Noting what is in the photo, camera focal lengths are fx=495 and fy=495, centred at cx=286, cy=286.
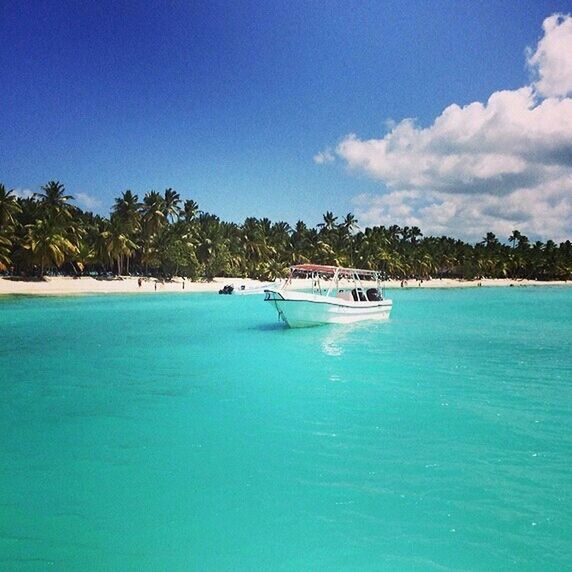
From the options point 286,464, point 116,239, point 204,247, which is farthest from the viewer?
point 204,247

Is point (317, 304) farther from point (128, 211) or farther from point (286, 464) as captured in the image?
point (128, 211)

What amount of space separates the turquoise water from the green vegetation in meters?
55.1

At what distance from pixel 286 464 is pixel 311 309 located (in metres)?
20.9

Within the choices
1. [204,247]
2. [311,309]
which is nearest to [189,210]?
[204,247]

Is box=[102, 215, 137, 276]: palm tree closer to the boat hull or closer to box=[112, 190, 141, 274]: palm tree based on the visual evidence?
box=[112, 190, 141, 274]: palm tree

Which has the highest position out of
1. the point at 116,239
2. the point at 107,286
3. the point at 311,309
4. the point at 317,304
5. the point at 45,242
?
the point at 116,239

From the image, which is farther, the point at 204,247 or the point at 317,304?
the point at 204,247

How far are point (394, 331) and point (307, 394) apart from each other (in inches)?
667

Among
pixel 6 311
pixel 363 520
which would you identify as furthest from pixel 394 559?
pixel 6 311

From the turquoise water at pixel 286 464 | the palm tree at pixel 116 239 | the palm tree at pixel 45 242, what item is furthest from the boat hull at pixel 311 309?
the palm tree at pixel 116 239

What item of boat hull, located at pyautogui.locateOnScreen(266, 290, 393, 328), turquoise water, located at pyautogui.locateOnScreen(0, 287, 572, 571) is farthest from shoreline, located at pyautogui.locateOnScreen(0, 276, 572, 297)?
turquoise water, located at pyautogui.locateOnScreen(0, 287, 572, 571)

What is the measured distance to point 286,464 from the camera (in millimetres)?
9078

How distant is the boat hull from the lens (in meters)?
29.2

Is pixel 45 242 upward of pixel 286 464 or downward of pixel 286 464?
upward
